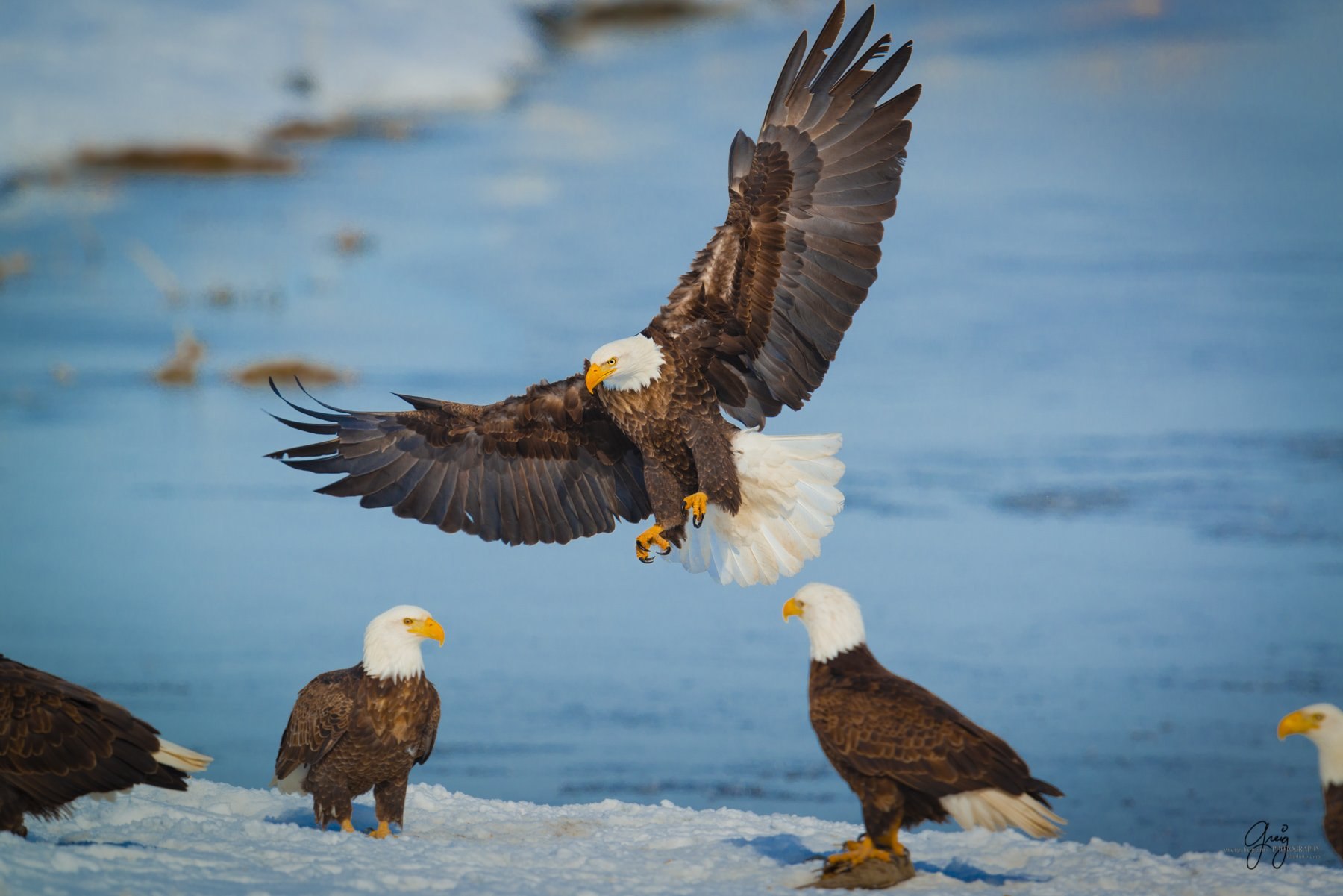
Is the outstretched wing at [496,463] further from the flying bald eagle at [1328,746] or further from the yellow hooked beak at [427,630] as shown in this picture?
the flying bald eagle at [1328,746]

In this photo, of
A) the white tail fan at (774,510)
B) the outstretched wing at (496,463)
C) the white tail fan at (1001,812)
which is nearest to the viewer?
the white tail fan at (1001,812)

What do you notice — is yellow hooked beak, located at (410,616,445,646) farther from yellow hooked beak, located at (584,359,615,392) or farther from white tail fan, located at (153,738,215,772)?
yellow hooked beak, located at (584,359,615,392)

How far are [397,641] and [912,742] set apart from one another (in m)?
1.54

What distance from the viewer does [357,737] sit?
364 centimetres

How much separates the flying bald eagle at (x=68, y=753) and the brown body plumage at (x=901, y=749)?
1635 mm

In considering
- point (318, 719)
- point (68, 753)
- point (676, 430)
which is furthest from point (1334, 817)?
point (68, 753)

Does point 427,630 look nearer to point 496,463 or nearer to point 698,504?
point 698,504

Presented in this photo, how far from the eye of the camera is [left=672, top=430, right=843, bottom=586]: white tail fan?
14.7ft

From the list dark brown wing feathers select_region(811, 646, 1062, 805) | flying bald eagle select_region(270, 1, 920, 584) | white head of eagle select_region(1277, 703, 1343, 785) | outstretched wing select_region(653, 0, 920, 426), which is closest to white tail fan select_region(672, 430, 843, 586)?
flying bald eagle select_region(270, 1, 920, 584)

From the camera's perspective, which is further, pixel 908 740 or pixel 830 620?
pixel 830 620

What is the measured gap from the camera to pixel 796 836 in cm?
402

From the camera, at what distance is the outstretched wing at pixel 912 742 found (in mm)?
3027

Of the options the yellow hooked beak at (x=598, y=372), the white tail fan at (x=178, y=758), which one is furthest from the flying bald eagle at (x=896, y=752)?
the white tail fan at (x=178, y=758)

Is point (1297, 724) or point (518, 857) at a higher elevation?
point (1297, 724)
